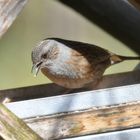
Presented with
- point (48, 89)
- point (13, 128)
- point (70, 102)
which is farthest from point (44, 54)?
point (13, 128)

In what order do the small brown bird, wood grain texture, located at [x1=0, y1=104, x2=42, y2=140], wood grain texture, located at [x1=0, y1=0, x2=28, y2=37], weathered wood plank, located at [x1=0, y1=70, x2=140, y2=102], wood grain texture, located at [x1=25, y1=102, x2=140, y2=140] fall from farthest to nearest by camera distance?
the small brown bird → weathered wood plank, located at [x1=0, y1=70, x2=140, y2=102] → wood grain texture, located at [x1=25, y1=102, x2=140, y2=140] → wood grain texture, located at [x1=0, y1=0, x2=28, y2=37] → wood grain texture, located at [x1=0, y1=104, x2=42, y2=140]

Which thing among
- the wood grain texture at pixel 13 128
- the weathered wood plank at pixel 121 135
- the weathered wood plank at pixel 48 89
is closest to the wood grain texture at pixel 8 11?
the wood grain texture at pixel 13 128

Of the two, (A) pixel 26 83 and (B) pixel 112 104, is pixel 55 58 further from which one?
(A) pixel 26 83

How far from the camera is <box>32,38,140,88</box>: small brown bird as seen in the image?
131 inches

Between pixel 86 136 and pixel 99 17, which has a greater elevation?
pixel 99 17

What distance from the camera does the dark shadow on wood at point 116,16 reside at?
132 inches

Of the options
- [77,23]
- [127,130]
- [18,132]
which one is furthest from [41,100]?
[77,23]

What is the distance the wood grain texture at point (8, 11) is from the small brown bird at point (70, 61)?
2.19 feet

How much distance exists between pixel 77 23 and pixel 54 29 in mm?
348

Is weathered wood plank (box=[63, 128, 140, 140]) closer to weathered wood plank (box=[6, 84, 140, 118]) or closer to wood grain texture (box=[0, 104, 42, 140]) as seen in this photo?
weathered wood plank (box=[6, 84, 140, 118])

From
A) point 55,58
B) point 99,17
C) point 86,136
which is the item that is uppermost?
point 99,17

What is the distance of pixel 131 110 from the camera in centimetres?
280

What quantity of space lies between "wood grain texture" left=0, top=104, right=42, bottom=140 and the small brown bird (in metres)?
0.70

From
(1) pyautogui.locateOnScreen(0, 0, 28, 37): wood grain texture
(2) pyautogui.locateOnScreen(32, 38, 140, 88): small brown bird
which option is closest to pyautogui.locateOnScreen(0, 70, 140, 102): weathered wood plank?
(2) pyautogui.locateOnScreen(32, 38, 140, 88): small brown bird
